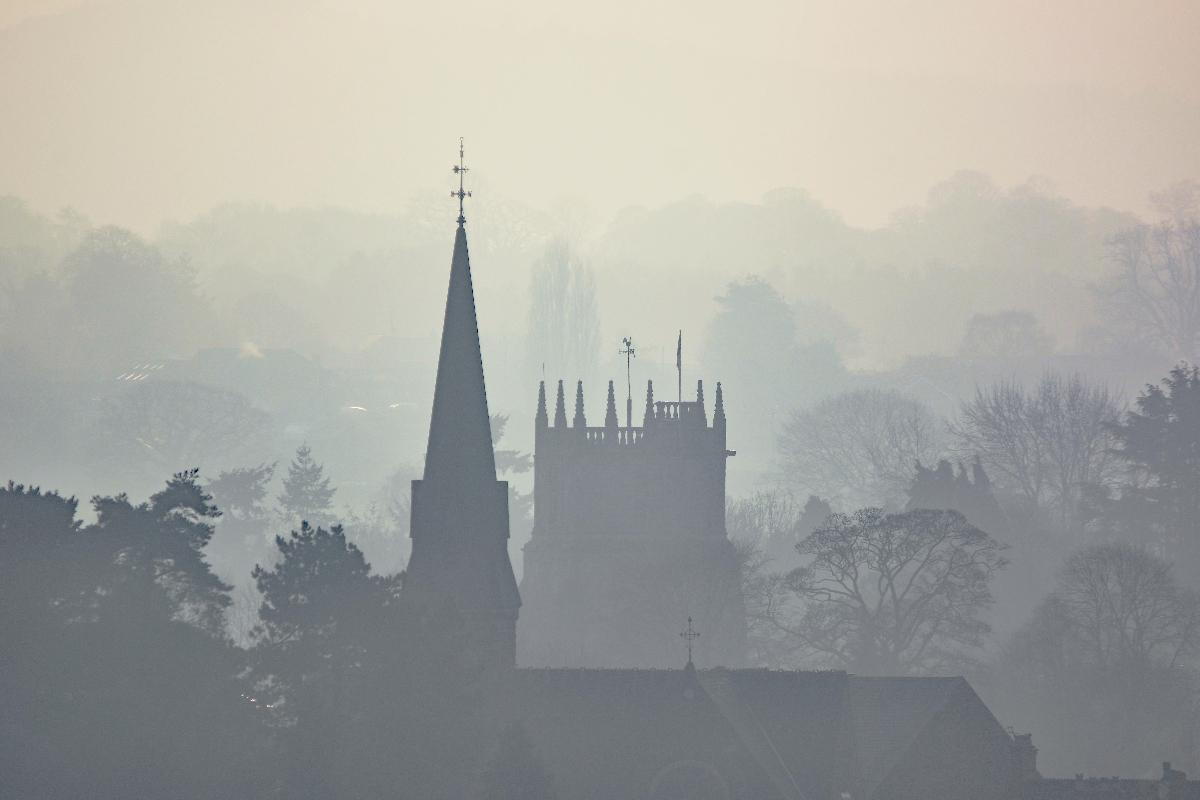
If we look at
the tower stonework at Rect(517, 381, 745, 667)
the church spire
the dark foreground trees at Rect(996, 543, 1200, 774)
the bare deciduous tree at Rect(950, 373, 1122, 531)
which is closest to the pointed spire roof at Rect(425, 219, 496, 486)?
the church spire

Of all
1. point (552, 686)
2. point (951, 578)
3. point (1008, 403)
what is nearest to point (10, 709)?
point (552, 686)

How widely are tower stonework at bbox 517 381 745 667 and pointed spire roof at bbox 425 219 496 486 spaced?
3587 cm

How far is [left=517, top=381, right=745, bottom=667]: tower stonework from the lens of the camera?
12525 centimetres

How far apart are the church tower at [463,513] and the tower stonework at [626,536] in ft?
118

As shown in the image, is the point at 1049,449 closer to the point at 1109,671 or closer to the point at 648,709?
the point at 1109,671

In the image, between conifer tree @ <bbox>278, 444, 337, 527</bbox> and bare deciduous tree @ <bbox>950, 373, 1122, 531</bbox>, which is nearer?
bare deciduous tree @ <bbox>950, 373, 1122, 531</bbox>

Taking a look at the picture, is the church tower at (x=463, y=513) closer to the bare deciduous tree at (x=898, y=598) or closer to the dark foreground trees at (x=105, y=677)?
the dark foreground trees at (x=105, y=677)

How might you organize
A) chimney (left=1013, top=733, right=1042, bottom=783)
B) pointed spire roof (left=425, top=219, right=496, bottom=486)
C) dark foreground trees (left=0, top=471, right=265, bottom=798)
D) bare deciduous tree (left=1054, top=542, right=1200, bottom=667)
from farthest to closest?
1. bare deciduous tree (left=1054, top=542, right=1200, bottom=667)
2. chimney (left=1013, top=733, right=1042, bottom=783)
3. pointed spire roof (left=425, top=219, right=496, bottom=486)
4. dark foreground trees (left=0, top=471, right=265, bottom=798)

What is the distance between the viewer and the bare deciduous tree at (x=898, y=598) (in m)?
120

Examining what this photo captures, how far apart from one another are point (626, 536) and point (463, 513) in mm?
46347

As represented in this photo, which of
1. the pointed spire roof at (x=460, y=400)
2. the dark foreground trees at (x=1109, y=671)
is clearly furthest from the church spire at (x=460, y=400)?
the dark foreground trees at (x=1109, y=671)

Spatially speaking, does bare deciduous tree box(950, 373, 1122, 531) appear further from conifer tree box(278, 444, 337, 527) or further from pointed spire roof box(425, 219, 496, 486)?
pointed spire roof box(425, 219, 496, 486)

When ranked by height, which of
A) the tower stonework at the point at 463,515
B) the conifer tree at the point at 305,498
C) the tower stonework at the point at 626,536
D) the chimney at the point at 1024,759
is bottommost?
the chimney at the point at 1024,759

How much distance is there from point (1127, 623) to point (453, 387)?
45.7 meters
